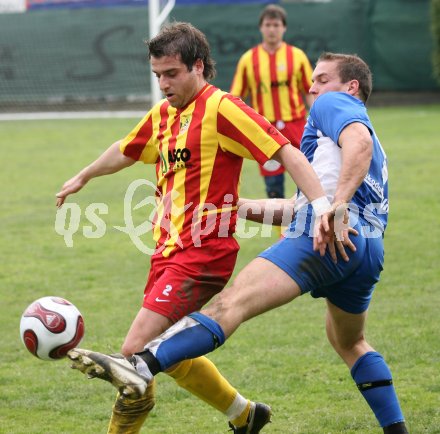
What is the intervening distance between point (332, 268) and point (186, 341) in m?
0.75

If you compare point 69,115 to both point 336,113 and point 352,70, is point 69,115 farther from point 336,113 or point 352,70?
point 336,113

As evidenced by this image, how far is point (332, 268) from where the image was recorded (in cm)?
415

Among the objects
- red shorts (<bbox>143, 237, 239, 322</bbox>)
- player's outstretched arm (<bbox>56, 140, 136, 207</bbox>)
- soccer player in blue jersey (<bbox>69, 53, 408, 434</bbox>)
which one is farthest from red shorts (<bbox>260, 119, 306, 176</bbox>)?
red shorts (<bbox>143, 237, 239, 322</bbox>)

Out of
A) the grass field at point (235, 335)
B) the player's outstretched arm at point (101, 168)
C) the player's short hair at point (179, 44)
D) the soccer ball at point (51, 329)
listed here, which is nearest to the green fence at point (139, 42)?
the grass field at point (235, 335)

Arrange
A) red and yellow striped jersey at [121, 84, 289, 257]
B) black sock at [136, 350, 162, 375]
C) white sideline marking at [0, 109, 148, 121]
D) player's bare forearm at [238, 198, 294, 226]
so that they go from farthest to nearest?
1. white sideline marking at [0, 109, 148, 121]
2. player's bare forearm at [238, 198, 294, 226]
3. red and yellow striped jersey at [121, 84, 289, 257]
4. black sock at [136, 350, 162, 375]

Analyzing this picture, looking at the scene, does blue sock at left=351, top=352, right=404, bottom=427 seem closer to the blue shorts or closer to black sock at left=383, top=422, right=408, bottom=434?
black sock at left=383, top=422, right=408, bottom=434

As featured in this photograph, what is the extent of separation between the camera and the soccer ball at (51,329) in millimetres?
4055

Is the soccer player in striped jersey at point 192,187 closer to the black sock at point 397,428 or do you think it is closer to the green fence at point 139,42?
the black sock at point 397,428

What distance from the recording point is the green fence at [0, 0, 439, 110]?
78.8 ft

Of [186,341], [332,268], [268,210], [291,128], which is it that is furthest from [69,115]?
[186,341]

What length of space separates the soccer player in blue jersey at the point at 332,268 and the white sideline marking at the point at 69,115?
61.0 feet

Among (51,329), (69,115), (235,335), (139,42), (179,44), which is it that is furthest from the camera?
(139,42)

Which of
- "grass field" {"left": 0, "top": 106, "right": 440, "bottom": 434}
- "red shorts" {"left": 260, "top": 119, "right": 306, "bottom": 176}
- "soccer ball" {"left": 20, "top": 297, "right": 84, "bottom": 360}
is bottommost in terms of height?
"grass field" {"left": 0, "top": 106, "right": 440, "bottom": 434}

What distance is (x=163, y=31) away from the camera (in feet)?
14.6
